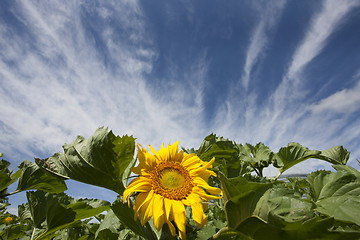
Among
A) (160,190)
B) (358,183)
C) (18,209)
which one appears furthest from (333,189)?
(18,209)

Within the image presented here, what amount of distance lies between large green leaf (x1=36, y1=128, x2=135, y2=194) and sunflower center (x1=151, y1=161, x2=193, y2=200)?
0.19 meters

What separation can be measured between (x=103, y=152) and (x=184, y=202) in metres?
0.47

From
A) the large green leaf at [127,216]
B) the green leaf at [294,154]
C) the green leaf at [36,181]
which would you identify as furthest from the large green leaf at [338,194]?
the green leaf at [36,181]

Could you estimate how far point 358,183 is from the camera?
1.26 m

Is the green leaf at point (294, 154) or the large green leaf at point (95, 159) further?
the green leaf at point (294, 154)

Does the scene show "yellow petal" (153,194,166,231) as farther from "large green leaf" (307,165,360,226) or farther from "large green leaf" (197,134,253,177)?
"large green leaf" (307,165,360,226)

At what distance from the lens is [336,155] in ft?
7.47

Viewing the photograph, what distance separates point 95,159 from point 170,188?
408mm

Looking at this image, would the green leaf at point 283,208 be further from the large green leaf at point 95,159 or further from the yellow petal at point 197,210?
the large green leaf at point 95,159

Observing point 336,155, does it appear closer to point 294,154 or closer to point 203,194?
point 294,154

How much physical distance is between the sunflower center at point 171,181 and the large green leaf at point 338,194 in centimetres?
64

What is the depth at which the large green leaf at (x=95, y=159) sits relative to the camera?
44.0 inches

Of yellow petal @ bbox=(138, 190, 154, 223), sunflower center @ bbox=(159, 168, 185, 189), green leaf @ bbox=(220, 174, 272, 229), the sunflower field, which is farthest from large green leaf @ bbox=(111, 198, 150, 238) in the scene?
green leaf @ bbox=(220, 174, 272, 229)

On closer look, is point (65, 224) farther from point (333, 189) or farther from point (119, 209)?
point (333, 189)
